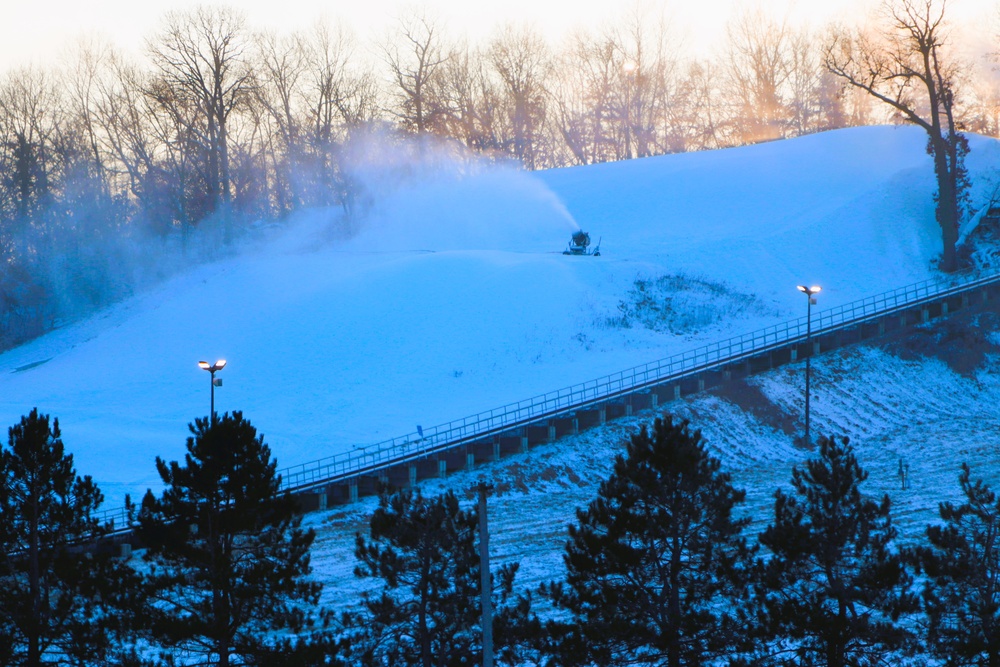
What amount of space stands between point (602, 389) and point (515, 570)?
28239 millimetres

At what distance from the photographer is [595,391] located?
44.6 meters

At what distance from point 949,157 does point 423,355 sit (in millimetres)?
35590

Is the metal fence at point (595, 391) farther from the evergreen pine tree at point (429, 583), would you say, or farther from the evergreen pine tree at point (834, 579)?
the evergreen pine tree at point (834, 579)

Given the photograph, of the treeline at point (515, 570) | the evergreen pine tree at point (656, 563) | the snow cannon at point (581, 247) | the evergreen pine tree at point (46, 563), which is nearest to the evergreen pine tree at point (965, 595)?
the treeline at point (515, 570)

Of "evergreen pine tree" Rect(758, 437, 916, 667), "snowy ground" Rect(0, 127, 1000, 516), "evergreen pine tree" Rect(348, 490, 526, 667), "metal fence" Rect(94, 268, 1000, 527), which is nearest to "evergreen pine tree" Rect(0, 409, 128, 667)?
"evergreen pine tree" Rect(348, 490, 526, 667)

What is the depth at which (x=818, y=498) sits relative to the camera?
1830 cm

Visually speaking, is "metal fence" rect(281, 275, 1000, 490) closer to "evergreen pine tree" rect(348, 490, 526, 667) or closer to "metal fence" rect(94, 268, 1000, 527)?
"metal fence" rect(94, 268, 1000, 527)

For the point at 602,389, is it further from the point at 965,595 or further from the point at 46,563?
A: the point at 46,563

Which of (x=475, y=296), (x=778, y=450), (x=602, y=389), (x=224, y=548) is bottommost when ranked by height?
(x=778, y=450)

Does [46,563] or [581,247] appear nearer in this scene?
[46,563]

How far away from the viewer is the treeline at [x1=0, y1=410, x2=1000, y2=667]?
17.3 m

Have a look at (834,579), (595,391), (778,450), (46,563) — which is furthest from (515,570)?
(595,391)

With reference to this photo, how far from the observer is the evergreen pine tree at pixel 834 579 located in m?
17.0

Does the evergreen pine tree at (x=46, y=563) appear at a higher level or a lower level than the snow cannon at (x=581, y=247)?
lower
